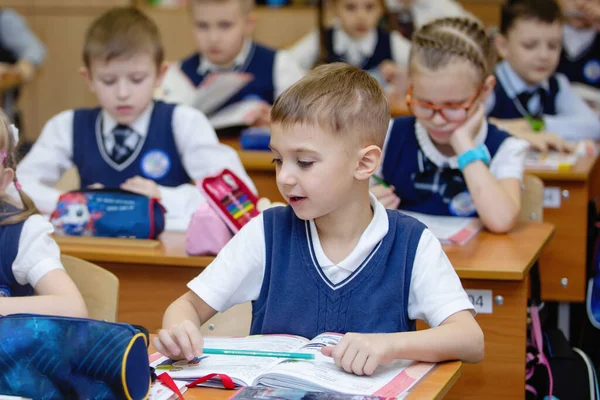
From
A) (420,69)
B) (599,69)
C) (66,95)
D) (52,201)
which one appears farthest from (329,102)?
(66,95)

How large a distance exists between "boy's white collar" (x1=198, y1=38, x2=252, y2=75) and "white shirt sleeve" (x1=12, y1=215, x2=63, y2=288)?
97.4 inches

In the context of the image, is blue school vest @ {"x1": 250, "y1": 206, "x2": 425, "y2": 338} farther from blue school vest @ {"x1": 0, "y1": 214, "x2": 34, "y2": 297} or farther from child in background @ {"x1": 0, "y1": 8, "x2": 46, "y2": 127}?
child in background @ {"x1": 0, "y1": 8, "x2": 46, "y2": 127}

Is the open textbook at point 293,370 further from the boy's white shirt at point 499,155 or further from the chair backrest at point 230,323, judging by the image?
the boy's white shirt at point 499,155

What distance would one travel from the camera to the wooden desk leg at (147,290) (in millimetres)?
2475

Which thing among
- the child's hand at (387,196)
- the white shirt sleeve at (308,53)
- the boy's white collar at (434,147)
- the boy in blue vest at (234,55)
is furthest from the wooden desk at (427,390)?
the white shirt sleeve at (308,53)

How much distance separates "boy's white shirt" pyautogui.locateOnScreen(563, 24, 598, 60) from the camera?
15.5 ft

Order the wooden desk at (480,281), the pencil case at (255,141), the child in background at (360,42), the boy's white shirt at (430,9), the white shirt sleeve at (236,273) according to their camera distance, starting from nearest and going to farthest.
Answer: the white shirt sleeve at (236,273) < the wooden desk at (480,281) < the pencil case at (255,141) < the child in background at (360,42) < the boy's white shirt at (430,9)

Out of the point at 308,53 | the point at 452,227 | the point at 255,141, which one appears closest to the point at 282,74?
the point at 255,141

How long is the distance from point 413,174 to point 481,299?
0.61 meters

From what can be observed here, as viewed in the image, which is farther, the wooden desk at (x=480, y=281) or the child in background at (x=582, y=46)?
the child in background at (x=582, y=46)

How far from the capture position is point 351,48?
211 inches

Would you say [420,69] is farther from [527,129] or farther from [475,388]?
[527,129]

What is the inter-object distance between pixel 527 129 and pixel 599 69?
1329mm

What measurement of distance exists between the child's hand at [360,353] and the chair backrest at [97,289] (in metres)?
0.69
